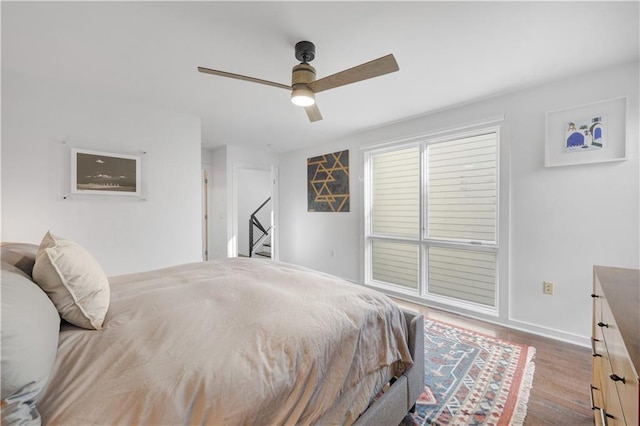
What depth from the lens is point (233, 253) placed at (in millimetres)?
5004

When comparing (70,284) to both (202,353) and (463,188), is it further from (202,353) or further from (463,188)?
(463,188)

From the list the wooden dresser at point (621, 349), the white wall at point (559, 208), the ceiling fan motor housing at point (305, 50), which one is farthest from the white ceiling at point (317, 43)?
the wooden dresser at point (621, 349)

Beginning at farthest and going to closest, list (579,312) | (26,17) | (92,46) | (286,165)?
(286,165) < (579,312) < (92,46) < (26,17)

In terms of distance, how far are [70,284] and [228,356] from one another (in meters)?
0.72

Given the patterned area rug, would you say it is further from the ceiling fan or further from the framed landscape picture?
the framed landscape picture

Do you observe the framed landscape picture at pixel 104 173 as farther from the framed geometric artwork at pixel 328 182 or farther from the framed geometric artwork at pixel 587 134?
the framed geometric artwork at pixel 587 134

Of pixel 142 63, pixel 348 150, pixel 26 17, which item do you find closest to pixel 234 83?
pixel 142 63

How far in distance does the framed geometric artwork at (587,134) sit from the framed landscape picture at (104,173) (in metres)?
4.33

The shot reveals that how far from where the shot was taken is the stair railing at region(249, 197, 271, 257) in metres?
6.86

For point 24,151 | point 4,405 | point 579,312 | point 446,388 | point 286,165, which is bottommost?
point 446,388

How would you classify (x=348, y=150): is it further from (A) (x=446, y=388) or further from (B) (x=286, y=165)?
(A) (x=446, y=388)

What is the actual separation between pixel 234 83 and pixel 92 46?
1052 mm

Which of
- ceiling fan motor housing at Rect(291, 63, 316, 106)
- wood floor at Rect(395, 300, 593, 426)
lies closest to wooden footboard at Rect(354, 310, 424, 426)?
wood floor at Rect(395, 300, 593, 426)

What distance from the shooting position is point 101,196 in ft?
9.25
